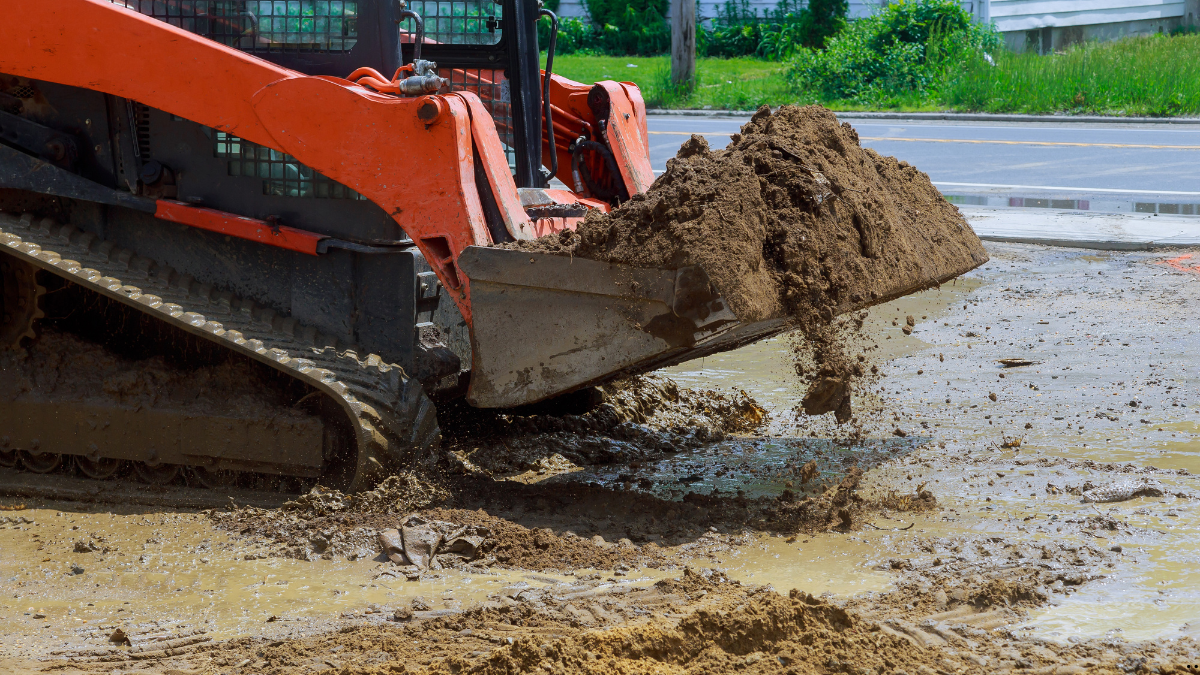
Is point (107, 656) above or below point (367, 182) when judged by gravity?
below

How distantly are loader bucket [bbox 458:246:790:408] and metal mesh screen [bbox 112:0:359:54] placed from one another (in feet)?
4.09

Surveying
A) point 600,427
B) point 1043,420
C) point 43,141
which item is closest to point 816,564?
point 600,427

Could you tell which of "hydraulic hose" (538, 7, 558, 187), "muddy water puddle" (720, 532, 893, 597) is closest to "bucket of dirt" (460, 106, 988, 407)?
"muddy water puddle" (720, 532, 893, 597)

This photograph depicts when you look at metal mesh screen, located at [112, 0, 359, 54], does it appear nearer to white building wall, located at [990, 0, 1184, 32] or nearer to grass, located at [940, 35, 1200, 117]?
grass, located at [940, 35, 1200, 117]

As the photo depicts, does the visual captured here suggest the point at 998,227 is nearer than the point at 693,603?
No

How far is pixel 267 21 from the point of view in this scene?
4.86 meters

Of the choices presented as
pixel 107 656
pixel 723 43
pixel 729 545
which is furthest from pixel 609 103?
pixel 723 43

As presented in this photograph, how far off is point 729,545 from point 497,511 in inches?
36.0

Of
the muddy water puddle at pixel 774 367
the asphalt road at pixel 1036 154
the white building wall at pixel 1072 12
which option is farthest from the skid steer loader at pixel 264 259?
the white building wall at pixel 1072 12

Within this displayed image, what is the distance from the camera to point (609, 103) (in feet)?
19.1

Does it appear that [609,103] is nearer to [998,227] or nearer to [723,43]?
[998,227]

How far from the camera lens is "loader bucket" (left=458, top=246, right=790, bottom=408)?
4026 millimetres

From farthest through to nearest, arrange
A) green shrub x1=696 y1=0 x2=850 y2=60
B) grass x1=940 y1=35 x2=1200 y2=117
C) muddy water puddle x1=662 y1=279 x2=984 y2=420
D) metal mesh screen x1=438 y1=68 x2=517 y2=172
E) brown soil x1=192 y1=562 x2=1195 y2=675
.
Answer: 1. green shrub x1=696 y1=0 x2=850 y2=60
2. grass x1=940 y1=35 x2=1200 y2=117
3. muddy water puddle x1=662 y1=279 x2=984 y2=420
4. metal mesh screen x1=438 y1=68 x2=517 y2=172
5. brown soil x1=192 y1=562 x2=1195 y2=675

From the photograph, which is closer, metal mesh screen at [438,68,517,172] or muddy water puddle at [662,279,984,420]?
metal mesh screen at [438,68,517,172]
